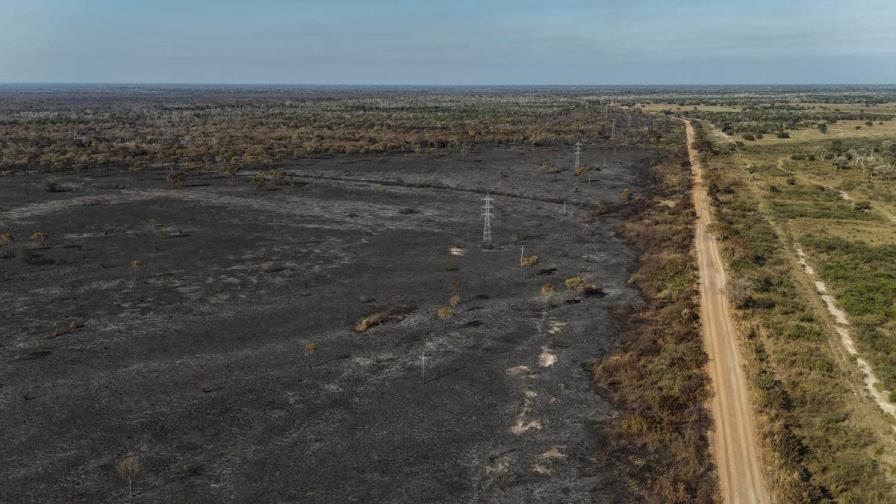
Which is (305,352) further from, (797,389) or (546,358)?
(797,389)

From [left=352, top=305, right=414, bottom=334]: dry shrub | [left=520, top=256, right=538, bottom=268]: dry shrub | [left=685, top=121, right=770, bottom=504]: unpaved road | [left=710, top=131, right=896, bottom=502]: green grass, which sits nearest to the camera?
[left=710, top=131, right=896, bottom=502]: green grass

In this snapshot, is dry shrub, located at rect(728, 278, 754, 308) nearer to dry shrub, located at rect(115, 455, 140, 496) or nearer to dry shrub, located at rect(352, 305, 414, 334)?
dry shrub, located at rect(352, 305, 414, 334)

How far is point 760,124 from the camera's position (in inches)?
5541

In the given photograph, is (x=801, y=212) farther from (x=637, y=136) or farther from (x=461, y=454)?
(x=637, y=136)

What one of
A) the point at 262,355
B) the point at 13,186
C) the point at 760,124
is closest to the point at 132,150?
the point at 13,186

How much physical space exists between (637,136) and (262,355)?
106 meters

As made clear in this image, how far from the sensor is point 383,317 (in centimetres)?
3306

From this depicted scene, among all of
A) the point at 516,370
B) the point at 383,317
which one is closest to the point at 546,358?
the point at 516,370

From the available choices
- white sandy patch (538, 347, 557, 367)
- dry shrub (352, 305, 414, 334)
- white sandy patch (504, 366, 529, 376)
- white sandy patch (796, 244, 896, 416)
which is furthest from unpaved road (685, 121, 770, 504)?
dry shrub (352, 305, 414, 334)

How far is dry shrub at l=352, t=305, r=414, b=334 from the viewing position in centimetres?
3198

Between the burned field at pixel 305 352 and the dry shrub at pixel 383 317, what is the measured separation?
0.55 feet

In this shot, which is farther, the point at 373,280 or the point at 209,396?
the point at 373,280

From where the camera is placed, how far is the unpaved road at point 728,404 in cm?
1906

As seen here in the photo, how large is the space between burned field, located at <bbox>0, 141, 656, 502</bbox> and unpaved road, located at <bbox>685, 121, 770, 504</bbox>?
4096 mm
